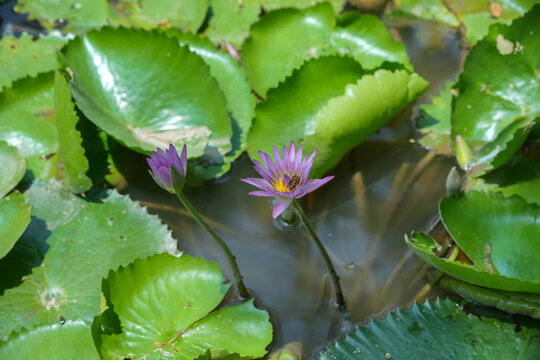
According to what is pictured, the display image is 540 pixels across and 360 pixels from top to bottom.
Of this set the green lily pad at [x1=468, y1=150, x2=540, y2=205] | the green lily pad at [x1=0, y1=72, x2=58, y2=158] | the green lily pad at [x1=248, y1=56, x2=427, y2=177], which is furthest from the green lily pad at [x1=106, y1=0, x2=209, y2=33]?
the green lily pad at [x1=468, y1=150, x2=540, y2=205]

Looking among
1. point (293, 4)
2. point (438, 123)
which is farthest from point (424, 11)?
point (438, 123)

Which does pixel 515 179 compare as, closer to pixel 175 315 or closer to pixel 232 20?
pixel 175 315

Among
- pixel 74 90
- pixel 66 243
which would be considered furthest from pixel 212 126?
pixel 66 243

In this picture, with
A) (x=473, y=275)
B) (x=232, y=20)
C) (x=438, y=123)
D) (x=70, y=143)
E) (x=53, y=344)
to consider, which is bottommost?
(x=53, y=344)

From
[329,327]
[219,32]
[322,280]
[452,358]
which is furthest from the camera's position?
[219,32]

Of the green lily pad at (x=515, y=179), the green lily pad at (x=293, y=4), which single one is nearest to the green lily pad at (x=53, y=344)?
the green lily pad at (x=515, y=179)

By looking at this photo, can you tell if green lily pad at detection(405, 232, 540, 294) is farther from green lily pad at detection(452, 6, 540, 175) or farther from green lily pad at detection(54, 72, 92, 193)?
green lily pad at detection(54, 72, 92, 193)

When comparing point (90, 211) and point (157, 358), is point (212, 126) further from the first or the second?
point (157, 358)
